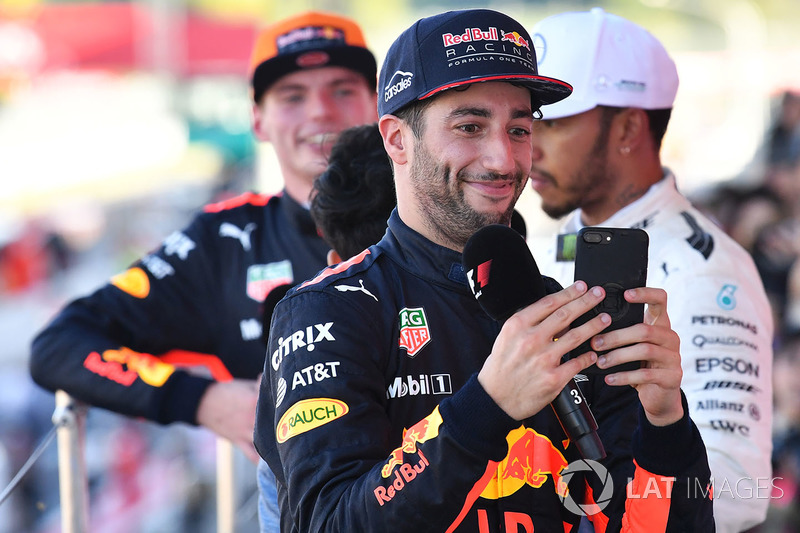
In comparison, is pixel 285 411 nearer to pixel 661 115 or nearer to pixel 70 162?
pixel 661 115

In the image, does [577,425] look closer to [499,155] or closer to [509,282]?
[509,282]

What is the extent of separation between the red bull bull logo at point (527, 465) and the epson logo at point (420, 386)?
6.2 inches

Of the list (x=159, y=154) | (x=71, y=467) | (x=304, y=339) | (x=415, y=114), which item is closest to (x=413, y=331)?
(x=304, y=339)

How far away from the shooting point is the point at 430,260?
75.9 inches

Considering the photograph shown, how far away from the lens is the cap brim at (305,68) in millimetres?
3494

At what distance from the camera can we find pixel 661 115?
125 inches

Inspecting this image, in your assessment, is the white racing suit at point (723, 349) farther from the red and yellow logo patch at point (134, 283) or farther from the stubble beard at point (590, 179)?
the red and yellow logo patch at point (134, 283)

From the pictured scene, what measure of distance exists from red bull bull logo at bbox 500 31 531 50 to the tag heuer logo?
0.55 meters

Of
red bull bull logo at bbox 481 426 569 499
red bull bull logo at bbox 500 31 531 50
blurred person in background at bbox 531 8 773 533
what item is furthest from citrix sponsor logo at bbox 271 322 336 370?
blurred person in background at bbox 531 8 773 533

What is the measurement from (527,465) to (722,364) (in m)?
0.96

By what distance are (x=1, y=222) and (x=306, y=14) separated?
830 centimetres

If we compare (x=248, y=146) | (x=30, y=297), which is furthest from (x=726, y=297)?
(x=248, y=146)

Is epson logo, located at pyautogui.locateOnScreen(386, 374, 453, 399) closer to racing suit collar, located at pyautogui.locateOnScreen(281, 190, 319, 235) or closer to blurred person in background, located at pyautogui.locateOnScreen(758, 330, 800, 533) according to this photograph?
racing suit collar, located at pyautogui.locateOnScreen(281, 190, 319, 235)

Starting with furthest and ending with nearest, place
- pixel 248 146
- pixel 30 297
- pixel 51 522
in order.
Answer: pixel 248 146
pixel 30 297
pixel 51 522
